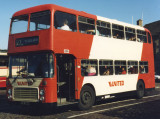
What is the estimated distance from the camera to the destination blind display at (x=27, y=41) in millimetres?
9508

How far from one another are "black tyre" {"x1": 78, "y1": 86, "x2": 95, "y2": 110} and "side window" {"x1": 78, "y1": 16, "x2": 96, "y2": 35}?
2619 millimetres

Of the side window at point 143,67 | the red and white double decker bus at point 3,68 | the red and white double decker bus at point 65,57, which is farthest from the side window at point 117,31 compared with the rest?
the red and white double decker bus at point 3,68

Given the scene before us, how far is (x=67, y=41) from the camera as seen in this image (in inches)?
394

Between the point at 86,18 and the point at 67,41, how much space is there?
1839 mm

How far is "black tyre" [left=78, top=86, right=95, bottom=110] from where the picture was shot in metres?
10.4

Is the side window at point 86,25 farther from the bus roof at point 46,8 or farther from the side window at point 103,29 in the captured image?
the side window at point 103,29

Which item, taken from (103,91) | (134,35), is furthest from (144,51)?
(103,91)

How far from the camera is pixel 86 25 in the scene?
11.1 metres

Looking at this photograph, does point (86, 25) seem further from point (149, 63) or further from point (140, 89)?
point (149, 63)

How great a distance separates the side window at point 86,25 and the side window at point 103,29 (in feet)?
1.27

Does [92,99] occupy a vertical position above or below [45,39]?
below

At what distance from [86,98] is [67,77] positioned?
1299mm

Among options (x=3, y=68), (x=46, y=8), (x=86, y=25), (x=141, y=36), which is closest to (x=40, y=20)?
(x=46, y=8)

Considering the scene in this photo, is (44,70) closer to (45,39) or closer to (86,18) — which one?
(45,39)
